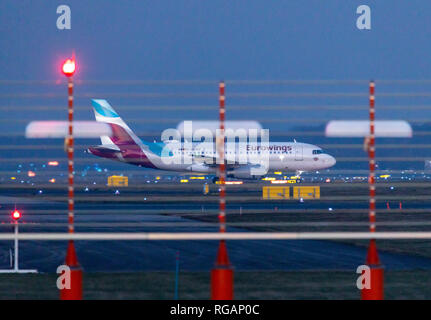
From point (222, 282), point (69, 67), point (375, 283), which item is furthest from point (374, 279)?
point (69, 67)

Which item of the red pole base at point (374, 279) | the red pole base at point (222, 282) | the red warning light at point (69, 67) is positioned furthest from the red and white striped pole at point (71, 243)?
the red pole base at point (374, 279)

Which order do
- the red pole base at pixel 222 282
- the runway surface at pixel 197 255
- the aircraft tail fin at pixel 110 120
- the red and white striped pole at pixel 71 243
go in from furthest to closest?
the runway surface at pixel 197 255
the aircraft tail fin at pixel 110 120
the red and white striped pole at pixel 71 243
the red pole base at pixel 222 282

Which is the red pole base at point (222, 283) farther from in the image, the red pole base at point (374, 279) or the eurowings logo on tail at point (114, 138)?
the eurowings logo on tail at point (114, 138)

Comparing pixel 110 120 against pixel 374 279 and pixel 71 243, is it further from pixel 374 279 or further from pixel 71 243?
pixel 374 279

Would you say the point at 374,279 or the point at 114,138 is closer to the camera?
the point at 374,279

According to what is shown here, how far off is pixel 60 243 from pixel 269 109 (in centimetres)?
1603

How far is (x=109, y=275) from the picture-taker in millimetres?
12961

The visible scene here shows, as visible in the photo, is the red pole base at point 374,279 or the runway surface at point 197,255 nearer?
the red pole base at point 374,279

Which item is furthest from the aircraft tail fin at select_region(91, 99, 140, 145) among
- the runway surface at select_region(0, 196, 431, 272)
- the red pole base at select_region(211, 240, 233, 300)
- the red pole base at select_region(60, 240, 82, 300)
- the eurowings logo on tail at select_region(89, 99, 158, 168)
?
the runway surface at select_region(0, 196, 431, 272)

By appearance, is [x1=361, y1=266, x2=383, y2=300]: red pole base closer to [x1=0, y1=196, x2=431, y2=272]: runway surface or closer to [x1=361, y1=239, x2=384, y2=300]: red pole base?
[x1=361, y1=239, x2=384, y2=300]: red pole base

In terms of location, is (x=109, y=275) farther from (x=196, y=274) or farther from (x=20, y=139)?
(x=20, y=139)

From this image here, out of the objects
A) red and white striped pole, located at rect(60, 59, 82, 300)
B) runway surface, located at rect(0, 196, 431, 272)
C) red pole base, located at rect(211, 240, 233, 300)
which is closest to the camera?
red pole base, located at rect(211, 240, 233, 300)

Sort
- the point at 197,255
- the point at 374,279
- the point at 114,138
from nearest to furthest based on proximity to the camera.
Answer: the point at 374,279
the point at 114,138
the point at 197,255

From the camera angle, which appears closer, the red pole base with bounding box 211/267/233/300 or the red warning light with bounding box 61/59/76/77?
the red pole base with bounding box 211/267/233/300
